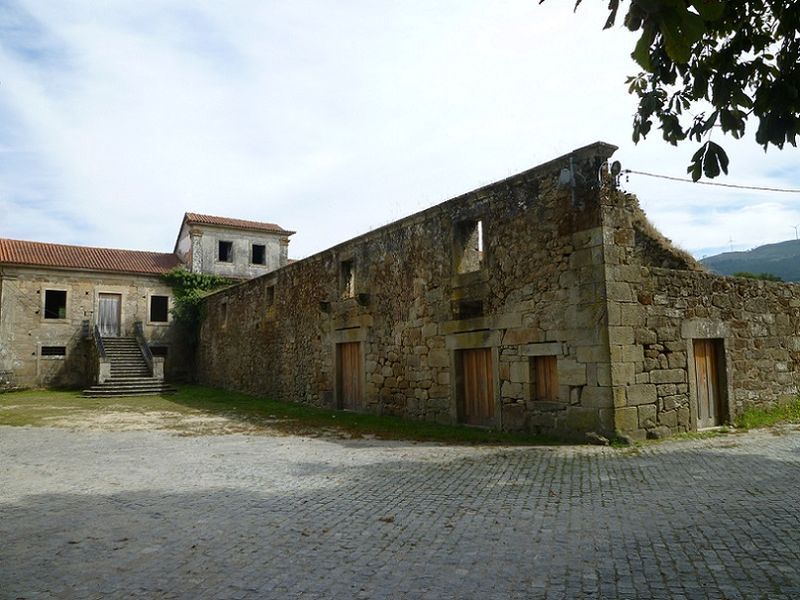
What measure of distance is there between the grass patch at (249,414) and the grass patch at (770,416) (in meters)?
4.04

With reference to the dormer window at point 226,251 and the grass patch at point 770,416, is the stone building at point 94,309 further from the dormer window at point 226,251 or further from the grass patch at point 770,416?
the grass patch at point 770,416

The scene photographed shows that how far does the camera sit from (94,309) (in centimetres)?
2416

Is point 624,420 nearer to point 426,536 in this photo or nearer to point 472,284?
point 472,284

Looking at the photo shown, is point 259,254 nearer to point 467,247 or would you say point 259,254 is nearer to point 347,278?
point 347,278

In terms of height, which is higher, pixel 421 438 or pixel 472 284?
pixel 472 284

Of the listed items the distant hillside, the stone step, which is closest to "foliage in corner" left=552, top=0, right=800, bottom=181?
the stone step

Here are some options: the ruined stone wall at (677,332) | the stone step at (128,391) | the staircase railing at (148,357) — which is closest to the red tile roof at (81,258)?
the staircase railing at (148,357)

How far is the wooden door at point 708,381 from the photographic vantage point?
31.9 ft

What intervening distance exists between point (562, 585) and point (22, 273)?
2533cm

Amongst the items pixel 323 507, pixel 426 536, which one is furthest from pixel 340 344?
pixel 426 536

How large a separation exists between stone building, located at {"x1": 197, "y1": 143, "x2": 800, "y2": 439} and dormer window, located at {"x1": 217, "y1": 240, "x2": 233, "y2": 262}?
15.3m

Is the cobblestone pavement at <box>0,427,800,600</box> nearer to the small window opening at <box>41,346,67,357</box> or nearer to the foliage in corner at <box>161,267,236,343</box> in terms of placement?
the small window opening at <box>41,346,67,357</box>

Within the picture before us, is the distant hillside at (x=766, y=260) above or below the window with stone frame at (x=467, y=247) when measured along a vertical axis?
above

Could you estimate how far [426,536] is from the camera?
4383 millimetres
